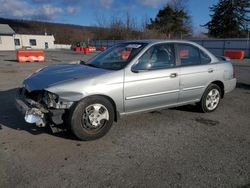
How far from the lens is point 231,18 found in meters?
49.2

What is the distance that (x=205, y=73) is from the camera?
5168mm

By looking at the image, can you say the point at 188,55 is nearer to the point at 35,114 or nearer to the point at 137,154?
the point at 137,154

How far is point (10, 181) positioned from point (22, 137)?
1.33m

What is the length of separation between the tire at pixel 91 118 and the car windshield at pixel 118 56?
2.47 ft

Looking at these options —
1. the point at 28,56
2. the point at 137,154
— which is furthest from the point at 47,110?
the point at 28,56

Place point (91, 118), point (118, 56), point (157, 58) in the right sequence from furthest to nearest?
point (118, 56) → point (157, 58) → point (91, 118)

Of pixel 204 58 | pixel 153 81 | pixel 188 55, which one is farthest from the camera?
pixel 204 58

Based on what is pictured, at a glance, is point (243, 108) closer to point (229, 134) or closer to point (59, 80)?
point (229, 134)

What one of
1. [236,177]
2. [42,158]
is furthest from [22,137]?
[236,177]

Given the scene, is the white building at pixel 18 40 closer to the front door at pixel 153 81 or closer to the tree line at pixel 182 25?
the tree line at pixel 182 25

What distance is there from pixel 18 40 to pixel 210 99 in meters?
58.5

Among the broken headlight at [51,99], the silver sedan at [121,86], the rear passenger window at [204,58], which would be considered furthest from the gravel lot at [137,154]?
the rear passenger window at [204,58]

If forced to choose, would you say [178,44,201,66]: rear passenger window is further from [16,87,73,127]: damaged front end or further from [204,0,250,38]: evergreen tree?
[204,0,250,38]: evergreen tree

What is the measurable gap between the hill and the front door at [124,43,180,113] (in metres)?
80.1
